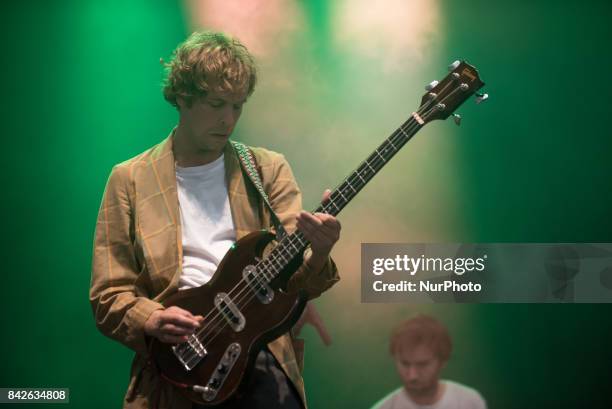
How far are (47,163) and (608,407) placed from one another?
280 centimetres

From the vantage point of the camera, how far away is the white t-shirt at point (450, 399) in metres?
3.62

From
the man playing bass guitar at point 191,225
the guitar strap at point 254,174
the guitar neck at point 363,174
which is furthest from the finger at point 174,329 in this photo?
the guitar neck at point 363,174

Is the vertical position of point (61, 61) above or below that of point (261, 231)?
above

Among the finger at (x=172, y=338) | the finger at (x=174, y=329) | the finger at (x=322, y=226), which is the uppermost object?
the finger at (x=322, y=226)

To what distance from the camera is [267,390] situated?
2.28m

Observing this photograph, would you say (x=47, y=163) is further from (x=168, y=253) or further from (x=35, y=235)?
(x=168, y=253)

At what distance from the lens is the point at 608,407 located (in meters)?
3.65

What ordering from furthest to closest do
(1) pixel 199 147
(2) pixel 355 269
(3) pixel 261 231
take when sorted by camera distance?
(2) pixel 355 269 → (1) pixel 199 147 → (3) pixel 261 231

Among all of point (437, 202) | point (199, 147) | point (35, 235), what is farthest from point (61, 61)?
point (437, 202)

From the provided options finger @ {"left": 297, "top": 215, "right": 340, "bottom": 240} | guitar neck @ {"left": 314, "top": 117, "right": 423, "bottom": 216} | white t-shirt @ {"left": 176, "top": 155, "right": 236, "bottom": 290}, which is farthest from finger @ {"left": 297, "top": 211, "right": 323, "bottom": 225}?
white t-shirt @ {"left": 176, "top": 155, "right": 236, "bottom": 290}

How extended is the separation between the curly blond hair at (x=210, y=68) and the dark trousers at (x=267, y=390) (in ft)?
2.68

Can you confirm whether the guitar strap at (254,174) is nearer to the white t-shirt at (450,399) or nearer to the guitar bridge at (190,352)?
the guitar bridge at (190,352)

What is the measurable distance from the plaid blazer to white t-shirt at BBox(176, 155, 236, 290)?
31 mm

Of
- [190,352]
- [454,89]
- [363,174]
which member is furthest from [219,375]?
[454,89]
